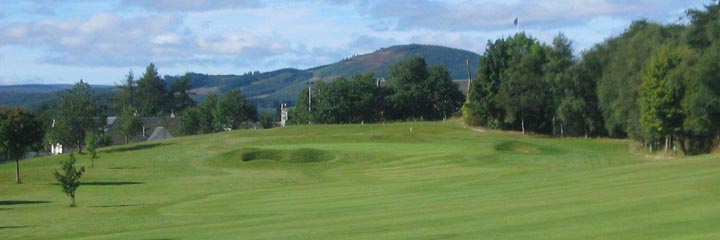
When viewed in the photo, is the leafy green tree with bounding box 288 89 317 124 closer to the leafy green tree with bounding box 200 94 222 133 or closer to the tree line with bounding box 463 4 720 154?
the leafy green tree with bounding box 200 94 222 133

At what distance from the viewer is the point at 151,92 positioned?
18650 cm

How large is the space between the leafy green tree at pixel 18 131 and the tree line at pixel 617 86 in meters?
40.8

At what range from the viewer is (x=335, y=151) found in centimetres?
7312

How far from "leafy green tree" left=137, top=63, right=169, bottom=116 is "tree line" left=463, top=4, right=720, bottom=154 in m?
99.1

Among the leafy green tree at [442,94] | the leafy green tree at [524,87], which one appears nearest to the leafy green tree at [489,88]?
the leafy green tree at [524,87]

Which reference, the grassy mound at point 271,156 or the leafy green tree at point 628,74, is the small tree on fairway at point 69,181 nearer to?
the grassy mound at point 271,156

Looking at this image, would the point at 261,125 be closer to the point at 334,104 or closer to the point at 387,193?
the point at 334,104

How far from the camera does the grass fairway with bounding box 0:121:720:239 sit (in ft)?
73.0

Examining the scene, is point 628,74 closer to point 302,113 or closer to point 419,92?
point 419,92

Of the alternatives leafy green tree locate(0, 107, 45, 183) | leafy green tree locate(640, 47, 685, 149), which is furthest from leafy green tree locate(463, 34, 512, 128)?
leafy green tree locate(0, 107, 45, 183)

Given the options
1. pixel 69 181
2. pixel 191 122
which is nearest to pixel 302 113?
pixel 191 122

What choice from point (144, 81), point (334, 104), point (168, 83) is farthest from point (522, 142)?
point (168, 83)

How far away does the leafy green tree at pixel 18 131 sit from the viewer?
61281 millimetres

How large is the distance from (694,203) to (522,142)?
5461cm
